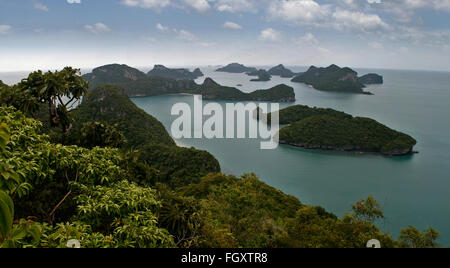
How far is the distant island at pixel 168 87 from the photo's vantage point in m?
88.9

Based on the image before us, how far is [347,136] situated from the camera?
41.5 m

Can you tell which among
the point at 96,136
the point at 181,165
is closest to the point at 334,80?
the point at 181,165

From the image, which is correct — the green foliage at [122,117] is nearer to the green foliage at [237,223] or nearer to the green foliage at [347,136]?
the green foliage at [347,136]

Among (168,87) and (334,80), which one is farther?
(334,80)

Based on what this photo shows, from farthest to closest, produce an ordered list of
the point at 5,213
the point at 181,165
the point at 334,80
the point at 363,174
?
the point at 334,80, the point at 363,174, the point at 181,165, the point at 5,213

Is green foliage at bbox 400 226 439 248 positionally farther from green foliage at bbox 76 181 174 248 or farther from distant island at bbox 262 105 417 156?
distant island at bbox 262 105 417 156

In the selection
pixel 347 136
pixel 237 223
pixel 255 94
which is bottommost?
pixel 347 136

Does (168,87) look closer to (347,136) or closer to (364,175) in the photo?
(347,136)

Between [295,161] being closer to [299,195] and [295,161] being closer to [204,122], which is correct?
[299,195]

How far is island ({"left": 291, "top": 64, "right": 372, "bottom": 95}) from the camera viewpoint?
110725 mm

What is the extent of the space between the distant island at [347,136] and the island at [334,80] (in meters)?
66.6

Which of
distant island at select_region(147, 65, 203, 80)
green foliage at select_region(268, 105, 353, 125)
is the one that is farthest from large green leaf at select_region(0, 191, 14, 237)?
distant island at select_region(147, 65, 203, 80)

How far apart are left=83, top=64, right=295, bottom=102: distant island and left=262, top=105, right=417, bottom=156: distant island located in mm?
41792

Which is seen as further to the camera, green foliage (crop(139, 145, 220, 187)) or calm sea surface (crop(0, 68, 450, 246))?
green foliage (crop(139, 145, 220, 187))
